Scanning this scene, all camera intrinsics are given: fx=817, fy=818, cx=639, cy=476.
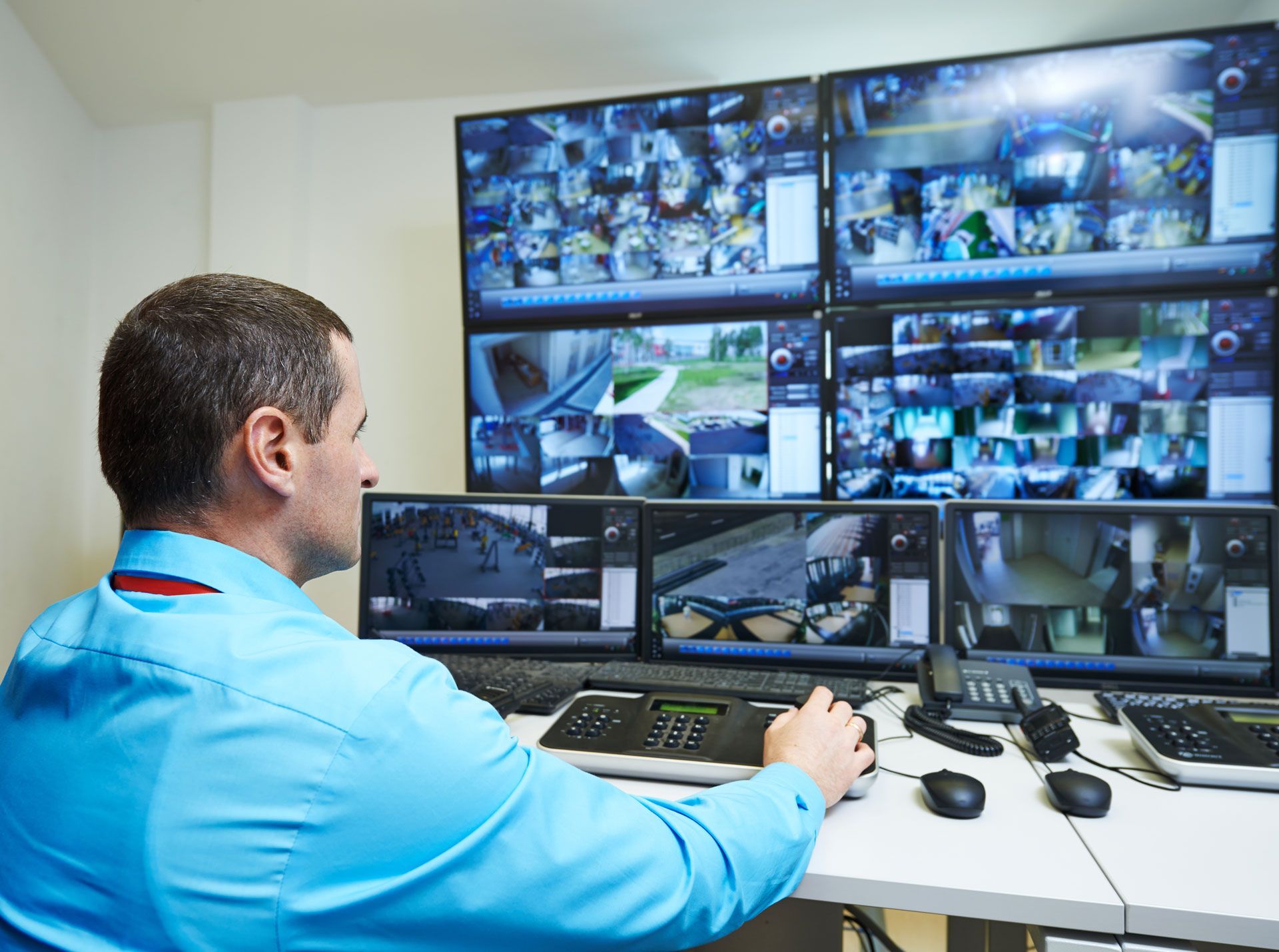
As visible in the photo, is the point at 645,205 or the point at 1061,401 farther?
the point at 645,205

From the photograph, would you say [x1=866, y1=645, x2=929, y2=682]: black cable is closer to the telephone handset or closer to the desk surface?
the telephone handset

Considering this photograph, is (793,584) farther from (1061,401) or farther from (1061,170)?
(1061,170)

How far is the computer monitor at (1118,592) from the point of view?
4.84 ft

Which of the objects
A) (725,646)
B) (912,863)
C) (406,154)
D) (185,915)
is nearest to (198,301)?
(185,915)

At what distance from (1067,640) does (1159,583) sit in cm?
19

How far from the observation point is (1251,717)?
1.30m

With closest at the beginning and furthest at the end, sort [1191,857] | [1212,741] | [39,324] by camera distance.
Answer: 1. [1191,857]
2. [1212,741]
3. [39,324]

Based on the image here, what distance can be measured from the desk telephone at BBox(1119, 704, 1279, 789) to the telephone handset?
0.16 m

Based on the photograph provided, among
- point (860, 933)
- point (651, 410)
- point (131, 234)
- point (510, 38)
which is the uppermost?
point (510, 38)

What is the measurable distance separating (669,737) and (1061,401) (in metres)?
1.46

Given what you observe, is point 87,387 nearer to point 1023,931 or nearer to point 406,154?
point 406,154

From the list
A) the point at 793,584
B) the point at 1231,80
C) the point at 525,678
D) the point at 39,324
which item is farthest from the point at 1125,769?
the point at 39,324

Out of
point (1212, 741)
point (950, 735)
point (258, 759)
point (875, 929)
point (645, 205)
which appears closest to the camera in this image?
point (258, 759)

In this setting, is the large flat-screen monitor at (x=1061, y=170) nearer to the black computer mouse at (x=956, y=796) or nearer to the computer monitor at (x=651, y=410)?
the computer monitor at (x=651, y=410)
